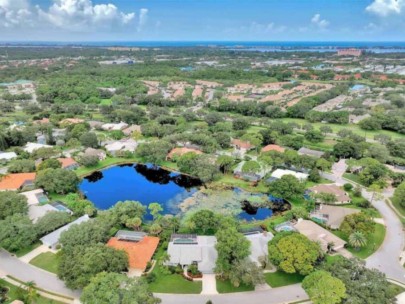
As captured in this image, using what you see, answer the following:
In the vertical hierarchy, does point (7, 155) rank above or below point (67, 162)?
below

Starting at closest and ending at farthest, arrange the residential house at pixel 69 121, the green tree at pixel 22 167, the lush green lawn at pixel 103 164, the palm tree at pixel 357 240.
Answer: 1. the palm tree at pixel 357 240
2. the green tree at pixel 22 167
3. the lush green lawn at pixel 103 164
4. the residential house at pixel 69 121

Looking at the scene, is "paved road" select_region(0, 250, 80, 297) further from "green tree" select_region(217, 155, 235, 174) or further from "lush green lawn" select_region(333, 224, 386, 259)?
"green tree" select_region(217, 155, 235, 174)

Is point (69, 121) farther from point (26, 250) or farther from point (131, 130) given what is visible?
point (26, 250)

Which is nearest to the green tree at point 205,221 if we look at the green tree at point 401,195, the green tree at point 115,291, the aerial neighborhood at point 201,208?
the aerial neighborhood at point 201,208

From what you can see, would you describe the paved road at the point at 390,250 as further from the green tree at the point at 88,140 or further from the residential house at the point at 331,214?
the green tree at the point at 88,140

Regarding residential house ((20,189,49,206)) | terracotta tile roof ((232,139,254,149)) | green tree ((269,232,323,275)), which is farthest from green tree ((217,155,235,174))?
residential house ((20,189,49,206))

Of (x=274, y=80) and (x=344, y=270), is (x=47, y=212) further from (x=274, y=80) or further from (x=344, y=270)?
(x=274, y=80)

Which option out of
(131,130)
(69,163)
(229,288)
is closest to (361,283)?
(229,288)
